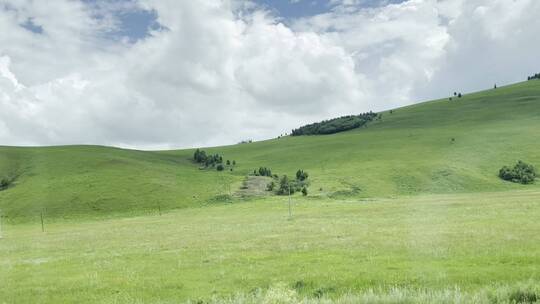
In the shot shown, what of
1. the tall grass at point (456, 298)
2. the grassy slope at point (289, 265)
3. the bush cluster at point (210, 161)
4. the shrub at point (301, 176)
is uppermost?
the bush cluster at point (210, 161)

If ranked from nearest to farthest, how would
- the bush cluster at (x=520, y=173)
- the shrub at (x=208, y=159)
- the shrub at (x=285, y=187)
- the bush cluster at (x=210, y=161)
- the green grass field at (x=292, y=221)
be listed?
the green grass field at (x=292, y=221) < the shrub at (x=285, y=187) < the bush cluster at (x=520, y=173) < the bush cluster at (x=210, y=161) < the shrub at (x=208, y=159)

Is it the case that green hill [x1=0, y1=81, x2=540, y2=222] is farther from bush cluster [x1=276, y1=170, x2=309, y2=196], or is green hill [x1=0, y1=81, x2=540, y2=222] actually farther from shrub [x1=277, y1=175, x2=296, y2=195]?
shrub [x1=277, y1=175, x2=296, y2=195]

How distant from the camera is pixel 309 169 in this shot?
135125 mm

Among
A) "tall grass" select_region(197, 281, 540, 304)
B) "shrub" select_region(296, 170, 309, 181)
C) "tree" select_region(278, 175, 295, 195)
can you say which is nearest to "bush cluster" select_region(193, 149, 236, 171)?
"shrub" select_region(296, 170, 309, 181)

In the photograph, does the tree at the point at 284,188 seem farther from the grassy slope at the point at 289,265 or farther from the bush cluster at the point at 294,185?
the grassy slope at the point at 289,265

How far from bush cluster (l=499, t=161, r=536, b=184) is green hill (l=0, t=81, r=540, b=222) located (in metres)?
3.02

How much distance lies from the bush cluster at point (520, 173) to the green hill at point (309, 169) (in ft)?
9.92

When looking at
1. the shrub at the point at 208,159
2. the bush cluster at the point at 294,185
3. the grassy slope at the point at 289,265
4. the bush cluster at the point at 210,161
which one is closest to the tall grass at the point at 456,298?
the grassy slope at the point at 289,265

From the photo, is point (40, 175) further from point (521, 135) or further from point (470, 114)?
point (470, 114)

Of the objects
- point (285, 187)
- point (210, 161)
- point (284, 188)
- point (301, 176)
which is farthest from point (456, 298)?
point (210, 161)

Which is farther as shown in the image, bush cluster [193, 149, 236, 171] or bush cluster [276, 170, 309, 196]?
bush cluster [193, 149, 236, 171]

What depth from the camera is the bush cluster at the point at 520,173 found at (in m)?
107

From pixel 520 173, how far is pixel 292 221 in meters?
77.5

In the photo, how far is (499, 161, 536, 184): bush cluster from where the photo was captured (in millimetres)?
106562
